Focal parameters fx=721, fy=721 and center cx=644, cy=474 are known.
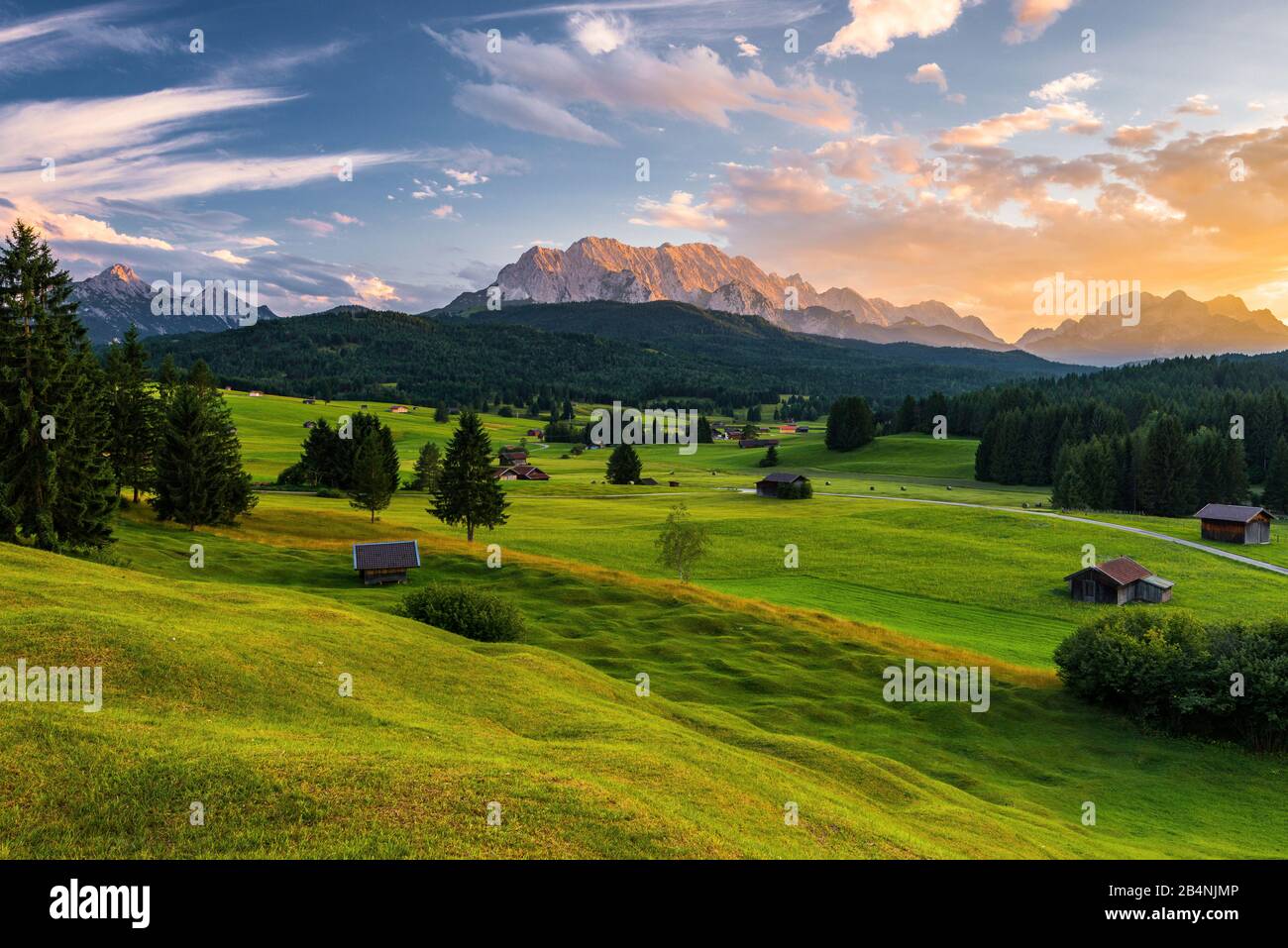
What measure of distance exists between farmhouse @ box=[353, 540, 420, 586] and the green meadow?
2009mm

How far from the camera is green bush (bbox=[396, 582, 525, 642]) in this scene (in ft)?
145

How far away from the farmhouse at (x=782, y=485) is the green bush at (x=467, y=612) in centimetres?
9590

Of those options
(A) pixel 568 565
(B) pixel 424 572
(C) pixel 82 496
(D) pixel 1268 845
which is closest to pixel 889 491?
(A) pixel 568 565

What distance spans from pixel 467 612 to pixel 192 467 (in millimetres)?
46684

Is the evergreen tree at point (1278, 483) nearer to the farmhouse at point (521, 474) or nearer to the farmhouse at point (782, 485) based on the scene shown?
the farmhouse at point (782, 485)

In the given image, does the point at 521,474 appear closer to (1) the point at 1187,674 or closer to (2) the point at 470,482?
(2) the point at 470,482

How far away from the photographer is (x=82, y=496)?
49156 millimetres

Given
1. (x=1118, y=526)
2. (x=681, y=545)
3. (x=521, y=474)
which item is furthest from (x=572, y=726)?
(x=521, y=474)

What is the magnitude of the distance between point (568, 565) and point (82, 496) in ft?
128

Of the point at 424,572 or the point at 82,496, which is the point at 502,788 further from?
the point at 424,572

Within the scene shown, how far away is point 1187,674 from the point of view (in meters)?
42.8

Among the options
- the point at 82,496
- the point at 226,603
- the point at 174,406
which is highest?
the point at 174,406

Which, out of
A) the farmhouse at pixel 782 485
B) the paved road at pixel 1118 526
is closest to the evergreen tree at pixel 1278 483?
the paved road at pixel 1118 526

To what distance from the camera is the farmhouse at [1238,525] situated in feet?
307
